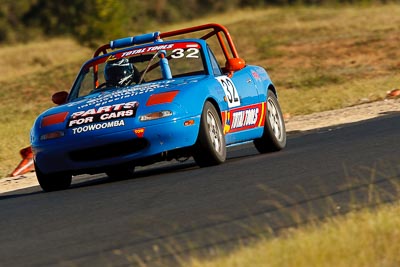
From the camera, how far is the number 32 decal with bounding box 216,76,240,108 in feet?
40.5

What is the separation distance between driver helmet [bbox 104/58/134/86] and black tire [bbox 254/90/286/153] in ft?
5.49

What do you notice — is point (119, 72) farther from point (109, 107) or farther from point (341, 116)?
point (341, 116)

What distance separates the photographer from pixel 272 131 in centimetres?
1338

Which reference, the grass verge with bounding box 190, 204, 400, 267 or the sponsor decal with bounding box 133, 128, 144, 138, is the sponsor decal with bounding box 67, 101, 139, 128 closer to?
the sponsor decal with bounding box 133, 128, 144, 138

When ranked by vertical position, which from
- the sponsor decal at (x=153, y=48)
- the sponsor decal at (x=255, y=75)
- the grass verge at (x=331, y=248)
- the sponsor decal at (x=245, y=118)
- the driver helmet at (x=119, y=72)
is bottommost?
the sponsor decal at (x=245, y=118)

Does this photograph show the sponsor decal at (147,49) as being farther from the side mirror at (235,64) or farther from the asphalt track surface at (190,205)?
the asphalt track surface at (190,205)

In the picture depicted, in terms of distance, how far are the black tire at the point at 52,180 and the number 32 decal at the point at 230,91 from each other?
180 centimetres

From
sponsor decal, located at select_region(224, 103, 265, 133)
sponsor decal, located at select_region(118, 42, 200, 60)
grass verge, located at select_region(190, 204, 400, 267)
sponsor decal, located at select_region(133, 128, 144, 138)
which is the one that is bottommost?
sponsor decal, located at select_region(224, 103, 265, 133)

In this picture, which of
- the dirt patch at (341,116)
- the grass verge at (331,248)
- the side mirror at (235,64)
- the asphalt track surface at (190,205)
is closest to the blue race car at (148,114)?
the side mirror at (235,64)

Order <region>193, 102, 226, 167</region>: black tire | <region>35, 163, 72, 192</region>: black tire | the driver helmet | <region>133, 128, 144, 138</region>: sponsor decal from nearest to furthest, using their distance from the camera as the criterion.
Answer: <region>133, 128, 144, 138</region>: sponsor decal
<region>193, 102, 226, 167</region>: black tire
<region>35, 163, 72, 192</region>: black tire
the driver helmet

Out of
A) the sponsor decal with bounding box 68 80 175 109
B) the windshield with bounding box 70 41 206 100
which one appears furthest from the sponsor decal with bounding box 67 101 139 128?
the windshield with bounding box 70 41 206 100

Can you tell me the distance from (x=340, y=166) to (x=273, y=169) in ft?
2.36

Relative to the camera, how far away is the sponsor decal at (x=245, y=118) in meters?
12.3

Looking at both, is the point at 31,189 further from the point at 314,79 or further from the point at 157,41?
the point at 314,79
